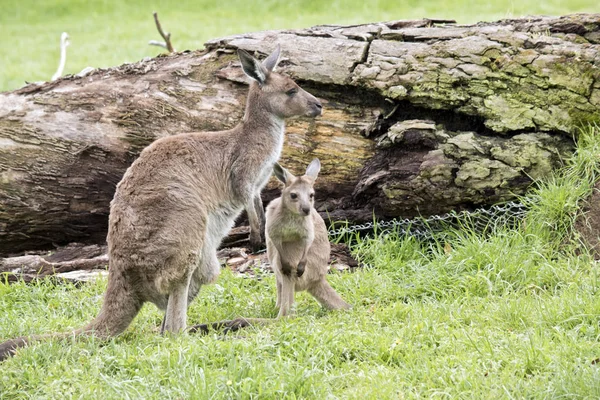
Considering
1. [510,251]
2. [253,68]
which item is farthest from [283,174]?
[510,251]

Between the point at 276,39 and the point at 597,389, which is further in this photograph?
the point at 276,39

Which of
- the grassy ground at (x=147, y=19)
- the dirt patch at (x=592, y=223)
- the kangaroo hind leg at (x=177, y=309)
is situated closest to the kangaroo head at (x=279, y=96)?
the kangaroo hind leg at (x=177, y=309)

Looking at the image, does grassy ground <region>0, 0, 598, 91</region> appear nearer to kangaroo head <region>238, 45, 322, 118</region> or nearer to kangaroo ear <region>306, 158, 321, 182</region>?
kangaroo head <region>238, 45, 322, 118</region>

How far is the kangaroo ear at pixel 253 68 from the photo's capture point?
684 cm

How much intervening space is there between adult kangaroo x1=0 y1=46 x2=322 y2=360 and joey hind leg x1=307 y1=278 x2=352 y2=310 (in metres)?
0.77

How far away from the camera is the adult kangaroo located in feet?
18.9

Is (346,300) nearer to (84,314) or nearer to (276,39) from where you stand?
(84,314)

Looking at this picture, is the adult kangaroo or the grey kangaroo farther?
the grey kangaroo

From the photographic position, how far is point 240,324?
596 cm

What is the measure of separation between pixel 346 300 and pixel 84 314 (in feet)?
6.97

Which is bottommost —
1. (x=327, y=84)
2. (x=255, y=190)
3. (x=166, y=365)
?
(x=166, y=365)

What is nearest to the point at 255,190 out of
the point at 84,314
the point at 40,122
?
the point at 84,314

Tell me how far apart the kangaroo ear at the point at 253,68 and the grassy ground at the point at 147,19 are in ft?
32.9

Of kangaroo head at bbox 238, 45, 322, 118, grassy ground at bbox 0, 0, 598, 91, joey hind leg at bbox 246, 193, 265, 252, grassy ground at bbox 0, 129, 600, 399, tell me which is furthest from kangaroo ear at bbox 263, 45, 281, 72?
grassy ground at bbox 0, 0, 598, 91
